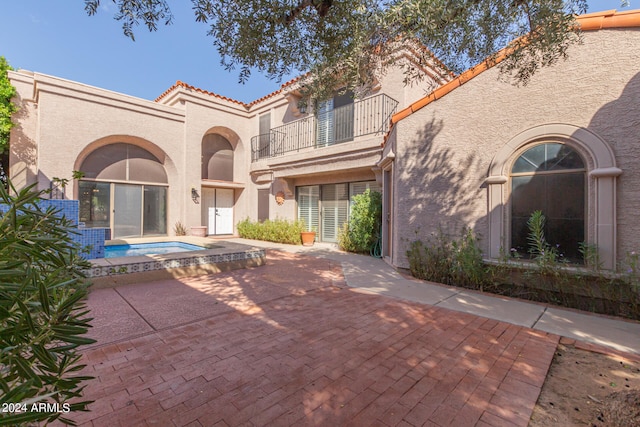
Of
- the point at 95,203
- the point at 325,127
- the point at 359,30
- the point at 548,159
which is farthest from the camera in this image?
the point at 325,127

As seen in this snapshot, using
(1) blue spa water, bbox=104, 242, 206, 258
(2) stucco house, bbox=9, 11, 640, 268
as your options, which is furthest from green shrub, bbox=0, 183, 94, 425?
(1) blue spa water, bbox=104, 242, 206, 258

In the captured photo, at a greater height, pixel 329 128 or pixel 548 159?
pixel 329 128

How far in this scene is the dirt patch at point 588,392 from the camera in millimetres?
2230

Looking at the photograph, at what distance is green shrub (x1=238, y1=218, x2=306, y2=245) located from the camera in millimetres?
13047

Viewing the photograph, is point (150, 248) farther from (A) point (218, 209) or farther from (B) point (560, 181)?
(B) point (560, 181)

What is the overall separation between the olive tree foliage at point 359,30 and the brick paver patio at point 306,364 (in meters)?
3.92

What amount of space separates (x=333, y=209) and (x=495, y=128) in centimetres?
795

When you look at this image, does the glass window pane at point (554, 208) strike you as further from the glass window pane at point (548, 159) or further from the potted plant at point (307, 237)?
the potted plant at point (307, 237)

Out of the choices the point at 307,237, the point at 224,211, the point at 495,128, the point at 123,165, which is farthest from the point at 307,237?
the point at 123,165

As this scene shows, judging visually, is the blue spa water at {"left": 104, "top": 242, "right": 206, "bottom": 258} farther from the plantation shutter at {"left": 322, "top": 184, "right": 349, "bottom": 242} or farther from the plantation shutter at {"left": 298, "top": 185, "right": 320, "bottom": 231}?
the plantation shutter at {"left": 322, "top": 184, "right": 349, "bottom": 242}

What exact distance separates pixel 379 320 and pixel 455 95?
5336mm

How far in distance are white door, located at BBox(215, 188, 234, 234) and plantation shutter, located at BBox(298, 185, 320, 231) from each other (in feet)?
17.0

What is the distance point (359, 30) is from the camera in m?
4.21

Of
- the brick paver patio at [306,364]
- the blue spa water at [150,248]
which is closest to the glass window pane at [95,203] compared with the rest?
the blue spa water at [150,248]
